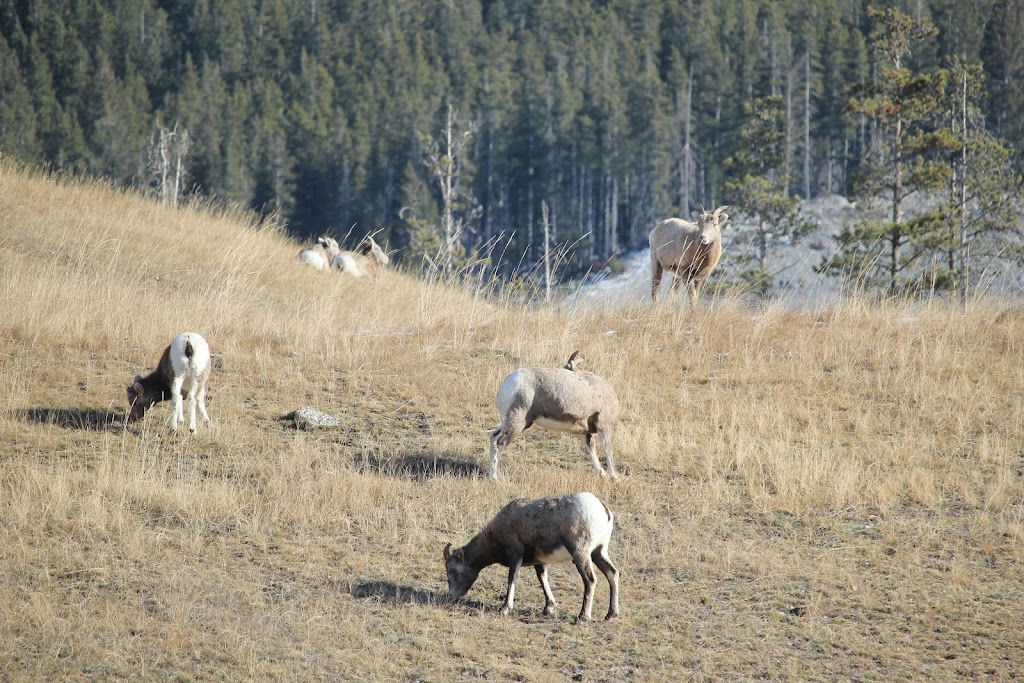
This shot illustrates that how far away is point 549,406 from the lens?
9.02 m

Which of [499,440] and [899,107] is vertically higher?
[899,107]

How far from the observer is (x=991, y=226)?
86.3 ft

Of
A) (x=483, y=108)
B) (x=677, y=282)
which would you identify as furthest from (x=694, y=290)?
(x=483, y=108)

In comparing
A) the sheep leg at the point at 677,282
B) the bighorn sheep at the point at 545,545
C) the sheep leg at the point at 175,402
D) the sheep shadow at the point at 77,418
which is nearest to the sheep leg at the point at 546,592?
the bighorn sheep at the point at 545,545

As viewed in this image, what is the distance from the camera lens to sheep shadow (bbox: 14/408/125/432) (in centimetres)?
1009

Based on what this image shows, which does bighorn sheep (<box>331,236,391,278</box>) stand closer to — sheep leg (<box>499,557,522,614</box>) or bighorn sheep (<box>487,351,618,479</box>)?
bighorn sheep (<box>487,351,618,479</box>)

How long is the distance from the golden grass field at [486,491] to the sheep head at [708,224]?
1061 millimetres

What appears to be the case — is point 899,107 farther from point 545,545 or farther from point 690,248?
point 545,545

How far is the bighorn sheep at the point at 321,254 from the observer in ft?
67.3

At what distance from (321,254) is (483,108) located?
6598 centimetres

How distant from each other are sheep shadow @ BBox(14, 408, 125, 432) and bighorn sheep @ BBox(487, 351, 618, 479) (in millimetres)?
3804

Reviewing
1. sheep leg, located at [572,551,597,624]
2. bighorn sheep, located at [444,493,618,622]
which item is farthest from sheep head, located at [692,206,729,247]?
sheep leg, located at [572,551,597,624]

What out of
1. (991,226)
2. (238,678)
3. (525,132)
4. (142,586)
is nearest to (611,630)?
(238,678)

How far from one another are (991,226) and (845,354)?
15539 millimetres
